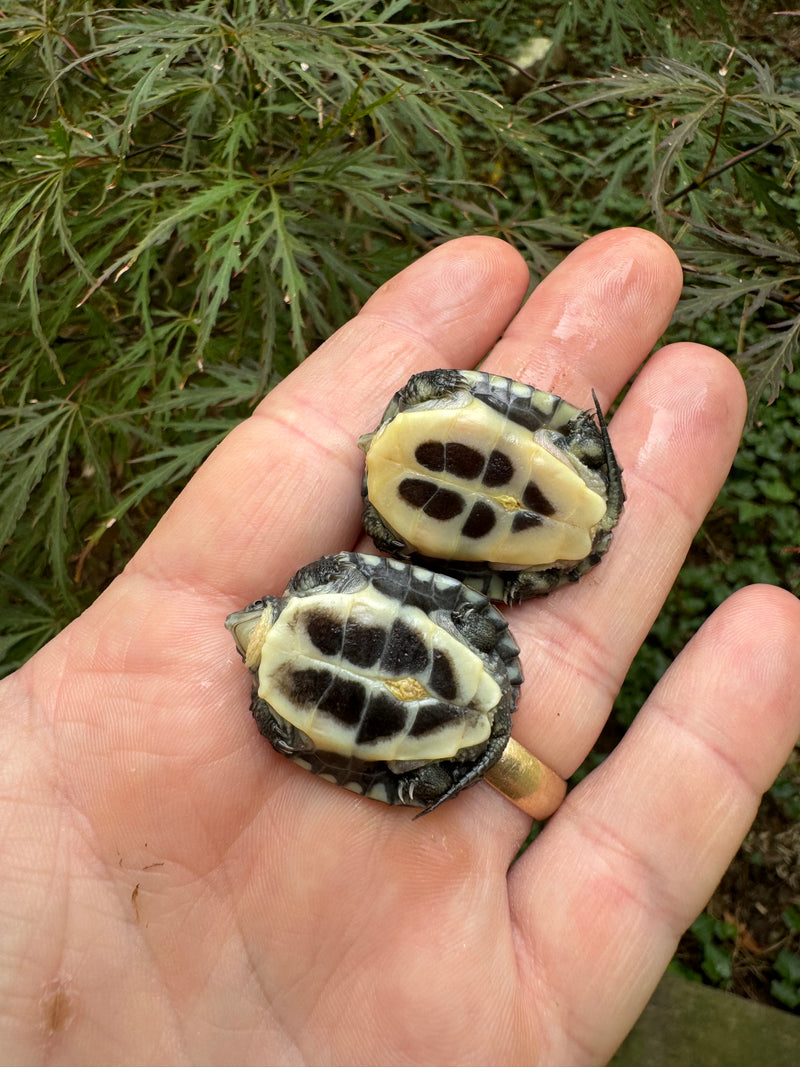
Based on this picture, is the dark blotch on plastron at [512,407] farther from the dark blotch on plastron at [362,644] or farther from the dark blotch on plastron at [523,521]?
the dark blotch on plastron at [362,644]

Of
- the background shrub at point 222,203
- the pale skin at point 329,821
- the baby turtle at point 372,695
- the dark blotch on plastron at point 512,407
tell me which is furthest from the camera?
the dark blotch on plastron at point 512,407

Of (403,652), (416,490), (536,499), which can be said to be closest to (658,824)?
(403,652)

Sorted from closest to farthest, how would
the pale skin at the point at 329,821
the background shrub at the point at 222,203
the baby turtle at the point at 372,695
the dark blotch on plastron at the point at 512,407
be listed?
the pale skin at the point at 329,821
the baby turtle at the point at 372,695
the background shrub at the point at 222,203
the dark blotch on plastron at the point at 512,407

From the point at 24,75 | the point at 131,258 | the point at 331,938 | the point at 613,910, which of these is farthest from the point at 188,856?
the point at 24,75

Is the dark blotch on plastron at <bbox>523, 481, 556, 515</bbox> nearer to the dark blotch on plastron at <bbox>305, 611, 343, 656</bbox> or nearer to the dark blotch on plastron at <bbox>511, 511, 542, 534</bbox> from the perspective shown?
the dark blotch on plastron at <bbox>511, 511, 542, 534</bbox>

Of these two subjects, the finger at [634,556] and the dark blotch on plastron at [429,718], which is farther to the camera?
the finger at [634,556]

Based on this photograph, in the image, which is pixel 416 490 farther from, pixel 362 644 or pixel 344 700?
pixel 344 700

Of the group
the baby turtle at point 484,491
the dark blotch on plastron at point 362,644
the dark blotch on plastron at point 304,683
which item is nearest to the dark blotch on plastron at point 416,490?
the baby turtle at point 484,491

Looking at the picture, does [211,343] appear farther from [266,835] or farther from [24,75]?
[266,835]

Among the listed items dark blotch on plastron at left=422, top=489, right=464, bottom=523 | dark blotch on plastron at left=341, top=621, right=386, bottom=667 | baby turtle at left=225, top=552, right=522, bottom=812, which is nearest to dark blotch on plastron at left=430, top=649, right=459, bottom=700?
baby turtle at left=225, top=552, right=522, bottom=812
